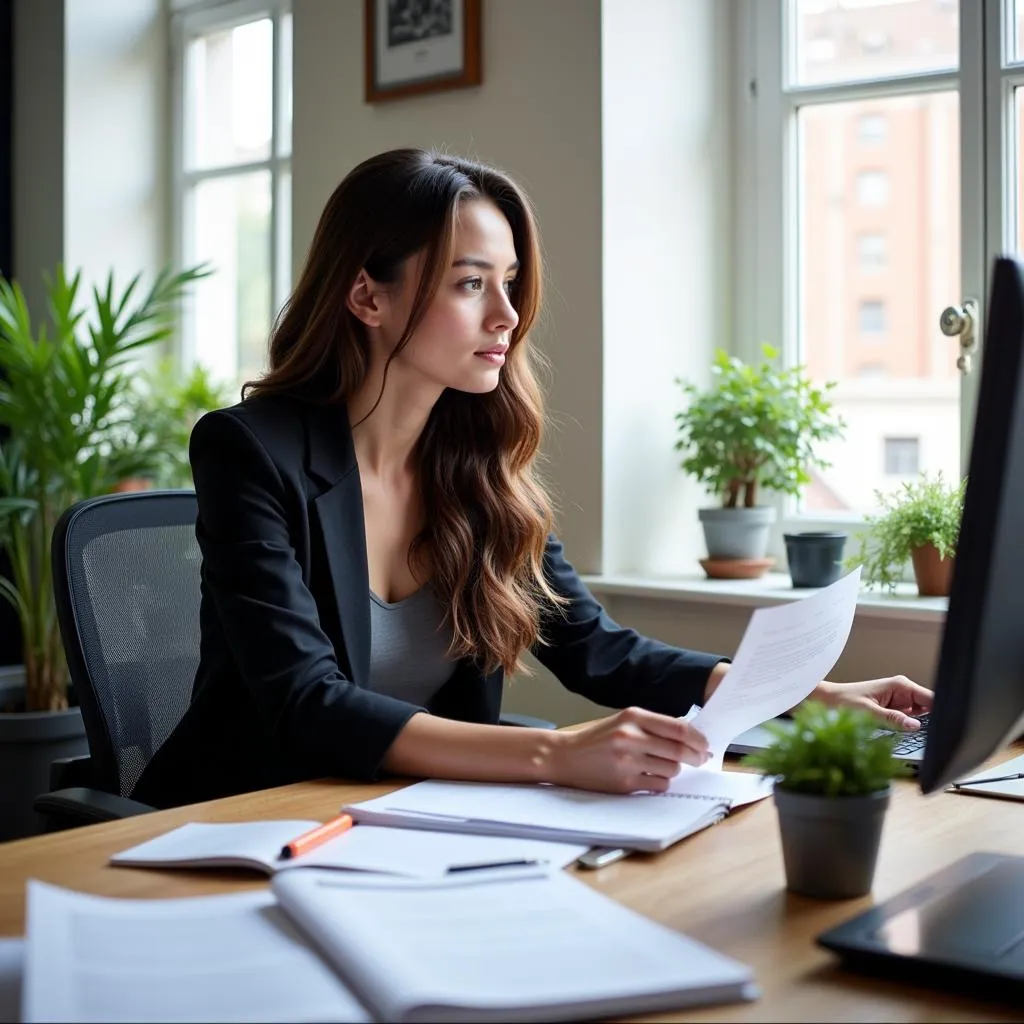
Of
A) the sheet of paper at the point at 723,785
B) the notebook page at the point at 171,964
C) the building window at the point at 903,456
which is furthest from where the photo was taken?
the building window at the point at 903,456

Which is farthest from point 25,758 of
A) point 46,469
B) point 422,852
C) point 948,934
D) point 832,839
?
point 948,934

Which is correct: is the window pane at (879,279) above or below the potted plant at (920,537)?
above

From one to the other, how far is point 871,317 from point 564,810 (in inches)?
71.1

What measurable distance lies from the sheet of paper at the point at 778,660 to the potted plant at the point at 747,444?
47.1 inches

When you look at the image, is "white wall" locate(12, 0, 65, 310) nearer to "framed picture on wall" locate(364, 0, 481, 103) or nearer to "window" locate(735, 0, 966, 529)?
"framed picture on wall" locate(364, 0, 481, 103)

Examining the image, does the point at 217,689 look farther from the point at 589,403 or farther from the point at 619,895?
the point at 589,403

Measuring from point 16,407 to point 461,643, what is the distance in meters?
1.91

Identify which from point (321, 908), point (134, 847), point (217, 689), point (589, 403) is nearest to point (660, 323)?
point (589, 403)

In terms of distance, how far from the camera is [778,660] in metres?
1.24

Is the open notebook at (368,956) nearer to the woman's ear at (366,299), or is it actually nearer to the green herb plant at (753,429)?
the woman's ear at (366,299)

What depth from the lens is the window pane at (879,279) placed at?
8.54 ft

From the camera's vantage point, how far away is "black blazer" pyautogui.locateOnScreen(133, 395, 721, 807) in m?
1.42

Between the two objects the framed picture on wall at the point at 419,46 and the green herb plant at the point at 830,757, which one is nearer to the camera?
the green herb plant at the point at 830,757

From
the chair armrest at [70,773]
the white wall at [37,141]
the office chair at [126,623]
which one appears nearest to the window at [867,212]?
the office chair at [126,623]
